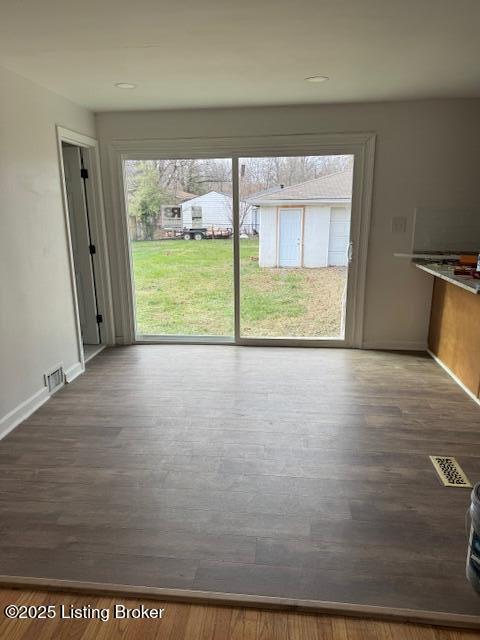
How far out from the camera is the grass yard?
4594 mm

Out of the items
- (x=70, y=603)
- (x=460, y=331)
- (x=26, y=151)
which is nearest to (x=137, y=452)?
(x=70, y=603)

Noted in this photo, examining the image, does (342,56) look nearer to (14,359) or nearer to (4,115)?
(4,115)

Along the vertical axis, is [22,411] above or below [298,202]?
below

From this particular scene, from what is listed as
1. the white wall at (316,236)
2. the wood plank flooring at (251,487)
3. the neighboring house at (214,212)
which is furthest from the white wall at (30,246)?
the white wall at (316,236)

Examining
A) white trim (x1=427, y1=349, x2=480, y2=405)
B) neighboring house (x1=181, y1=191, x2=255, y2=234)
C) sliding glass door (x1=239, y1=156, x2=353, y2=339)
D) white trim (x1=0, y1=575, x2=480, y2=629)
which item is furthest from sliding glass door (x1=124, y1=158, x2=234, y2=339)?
white trim (x1=0, y1=575, x2=480, y2=629)

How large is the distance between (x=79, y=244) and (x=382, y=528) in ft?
12.9

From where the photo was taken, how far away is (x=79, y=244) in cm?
453

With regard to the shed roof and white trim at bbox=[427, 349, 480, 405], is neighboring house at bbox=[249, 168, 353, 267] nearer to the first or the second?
the shed roof

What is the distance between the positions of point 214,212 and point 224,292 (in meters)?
0.88

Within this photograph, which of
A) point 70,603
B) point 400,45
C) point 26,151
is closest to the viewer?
point 70,603

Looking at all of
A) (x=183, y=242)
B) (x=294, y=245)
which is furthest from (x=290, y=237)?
(x=183, y=242)

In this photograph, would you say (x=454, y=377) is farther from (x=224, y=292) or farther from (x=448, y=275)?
(x=224, y=292)

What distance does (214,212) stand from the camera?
4.49 m

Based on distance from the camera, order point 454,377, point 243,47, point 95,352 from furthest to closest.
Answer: point 95,352, point 454,377, point 243,47
